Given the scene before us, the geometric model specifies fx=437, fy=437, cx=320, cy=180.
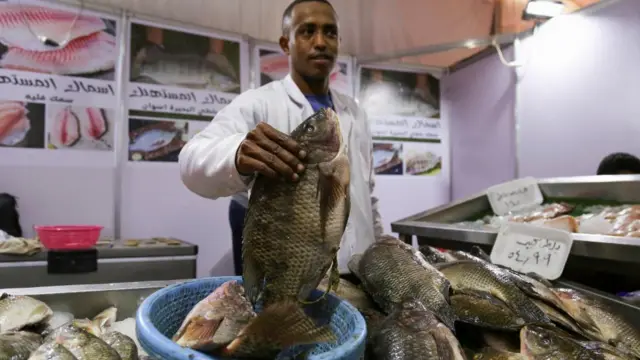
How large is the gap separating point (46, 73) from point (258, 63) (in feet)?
Answer: 6.21

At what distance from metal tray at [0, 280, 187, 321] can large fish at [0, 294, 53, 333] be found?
111mm

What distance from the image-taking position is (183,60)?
418 centimetres

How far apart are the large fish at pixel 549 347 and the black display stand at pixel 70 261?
2874mm

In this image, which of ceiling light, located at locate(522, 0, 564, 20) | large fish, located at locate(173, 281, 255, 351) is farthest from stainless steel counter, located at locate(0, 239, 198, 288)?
ceiling light, located at locate(522, 0, 564, 20)

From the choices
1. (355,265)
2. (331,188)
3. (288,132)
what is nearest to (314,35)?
(288,132)

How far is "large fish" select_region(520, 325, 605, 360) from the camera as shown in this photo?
0.99 metres

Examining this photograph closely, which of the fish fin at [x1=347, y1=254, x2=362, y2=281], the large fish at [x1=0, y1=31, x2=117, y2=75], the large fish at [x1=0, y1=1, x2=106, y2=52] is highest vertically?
the large fish at [x1=0, y1=1, x2=106, y2=52]

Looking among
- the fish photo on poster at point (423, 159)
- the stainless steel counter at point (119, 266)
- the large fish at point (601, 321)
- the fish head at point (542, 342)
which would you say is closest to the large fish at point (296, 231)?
the fish head at point (542, 342)

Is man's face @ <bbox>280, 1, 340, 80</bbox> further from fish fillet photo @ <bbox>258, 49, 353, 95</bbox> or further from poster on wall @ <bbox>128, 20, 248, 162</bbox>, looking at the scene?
fish fillet photo @ <bbox>258, 49, 353, 95</bbox>

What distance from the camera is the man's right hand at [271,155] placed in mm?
→ 923

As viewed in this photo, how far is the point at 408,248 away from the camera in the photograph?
4.82ft

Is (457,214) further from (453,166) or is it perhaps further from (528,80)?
(453,166)

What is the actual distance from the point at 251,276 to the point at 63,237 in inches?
100

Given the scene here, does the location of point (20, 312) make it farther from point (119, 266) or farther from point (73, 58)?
point (73, 58)
